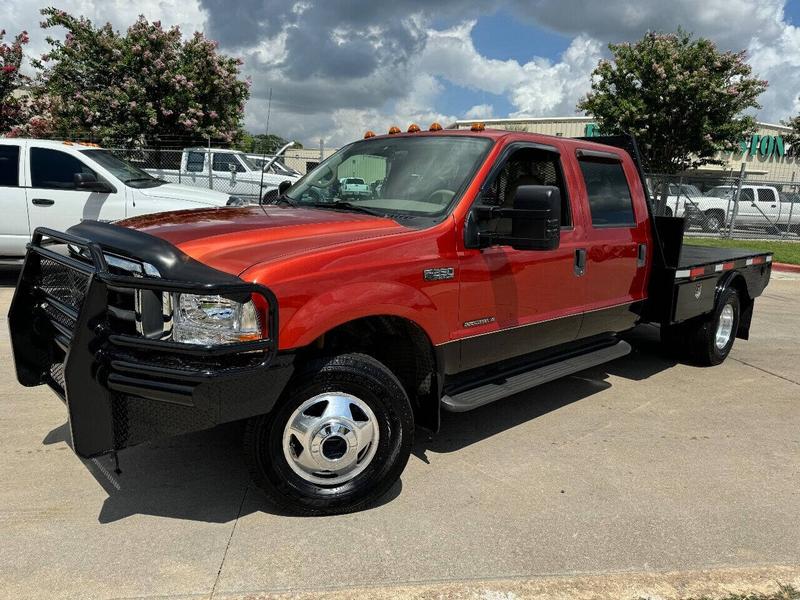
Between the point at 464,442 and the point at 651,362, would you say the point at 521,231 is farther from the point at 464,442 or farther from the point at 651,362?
the point at 651,362

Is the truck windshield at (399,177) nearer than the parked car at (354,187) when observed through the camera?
Yes

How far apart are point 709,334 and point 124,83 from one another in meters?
17.6

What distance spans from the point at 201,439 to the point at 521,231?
7.55 feet

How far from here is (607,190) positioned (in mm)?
4617

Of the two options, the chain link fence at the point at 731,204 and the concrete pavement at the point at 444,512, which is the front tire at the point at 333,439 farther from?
the chain link fence at the point at 731,204

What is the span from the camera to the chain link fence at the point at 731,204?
18531 millimetres

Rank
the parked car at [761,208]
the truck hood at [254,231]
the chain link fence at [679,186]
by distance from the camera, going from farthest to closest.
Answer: the parked car at [761,208] → the chain link fence at [679,186] → the truck hood at [254,231]

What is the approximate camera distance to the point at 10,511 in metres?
2.99

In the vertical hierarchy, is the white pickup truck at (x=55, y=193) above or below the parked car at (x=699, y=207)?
below

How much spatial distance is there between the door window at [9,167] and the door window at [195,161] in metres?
7.45

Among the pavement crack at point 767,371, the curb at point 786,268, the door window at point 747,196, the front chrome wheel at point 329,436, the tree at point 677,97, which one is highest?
the tree at point 677,97

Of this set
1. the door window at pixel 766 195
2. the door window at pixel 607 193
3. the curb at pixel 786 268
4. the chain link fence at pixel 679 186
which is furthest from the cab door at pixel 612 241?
the door window at pixel 766 195

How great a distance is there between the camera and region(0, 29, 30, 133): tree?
18.1m

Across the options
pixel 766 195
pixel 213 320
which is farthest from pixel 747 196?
pixel 213 320
